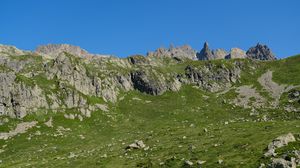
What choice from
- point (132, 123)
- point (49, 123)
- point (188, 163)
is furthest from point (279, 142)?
point (49, 123)

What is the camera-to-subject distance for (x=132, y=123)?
147 metres

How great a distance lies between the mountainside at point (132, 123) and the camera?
175 feet

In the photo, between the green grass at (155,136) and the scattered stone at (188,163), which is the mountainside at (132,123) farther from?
the scattered stone at (188,163)

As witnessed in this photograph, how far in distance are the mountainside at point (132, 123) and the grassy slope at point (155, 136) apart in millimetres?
196

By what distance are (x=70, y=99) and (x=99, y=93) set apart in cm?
2238

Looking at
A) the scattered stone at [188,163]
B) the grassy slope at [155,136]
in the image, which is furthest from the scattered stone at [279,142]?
the scattered stone at [188,163]

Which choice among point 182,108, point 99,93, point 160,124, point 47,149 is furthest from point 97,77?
point 47,149

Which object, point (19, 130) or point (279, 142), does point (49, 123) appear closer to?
point (19, 130)

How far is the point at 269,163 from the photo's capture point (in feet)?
138

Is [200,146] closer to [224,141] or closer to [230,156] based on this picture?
[224,141]

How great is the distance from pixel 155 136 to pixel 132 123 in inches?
2436

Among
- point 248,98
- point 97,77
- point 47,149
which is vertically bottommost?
point 47,149

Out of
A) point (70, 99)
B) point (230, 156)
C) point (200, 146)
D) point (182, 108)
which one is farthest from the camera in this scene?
point (182, 108)

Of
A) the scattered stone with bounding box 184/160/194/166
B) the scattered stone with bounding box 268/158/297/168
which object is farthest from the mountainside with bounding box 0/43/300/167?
the scattered stone with bounding box 184/160/194/166
